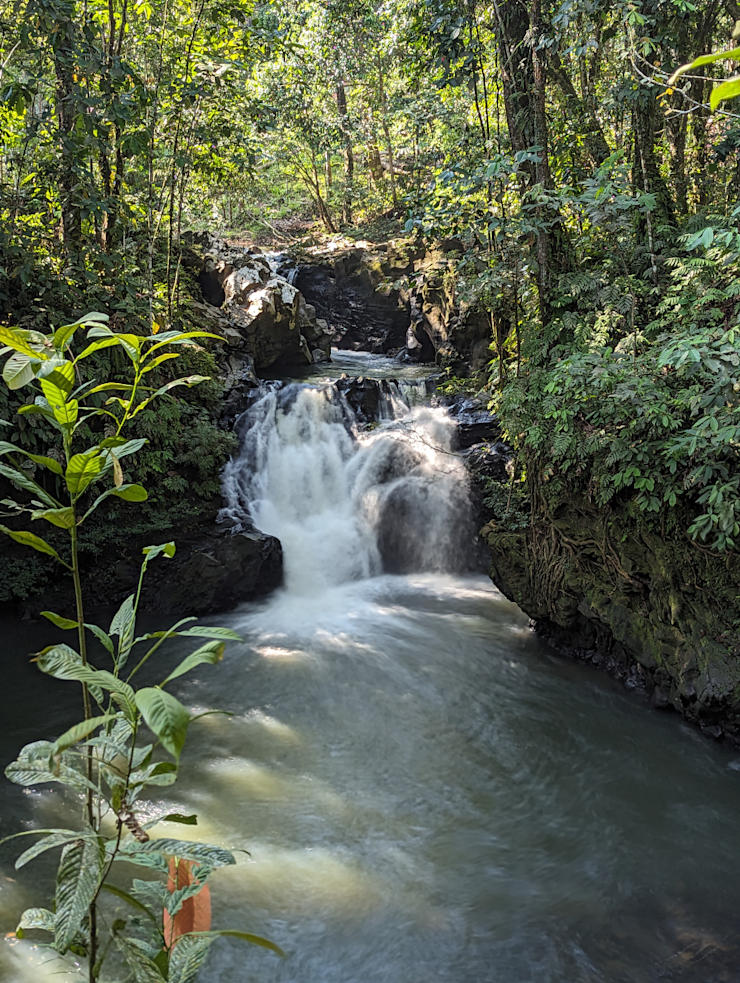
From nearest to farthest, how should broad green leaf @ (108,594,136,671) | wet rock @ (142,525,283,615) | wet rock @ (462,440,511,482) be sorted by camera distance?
1. broad green leaf @ (108,594,136,671)
2. wet rock @ (142,525,283,615)
3. wet rock @ (462,440,511,482)

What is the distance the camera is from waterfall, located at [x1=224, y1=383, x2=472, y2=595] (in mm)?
8648

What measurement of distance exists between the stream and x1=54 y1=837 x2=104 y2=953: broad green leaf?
1741mm

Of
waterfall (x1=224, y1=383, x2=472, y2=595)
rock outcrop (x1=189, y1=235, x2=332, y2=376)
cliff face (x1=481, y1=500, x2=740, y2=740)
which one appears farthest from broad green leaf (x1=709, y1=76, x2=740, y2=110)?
rock outcrop (x1=189, y1=235, x2=332, y2=376)

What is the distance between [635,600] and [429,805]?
2.56 meters

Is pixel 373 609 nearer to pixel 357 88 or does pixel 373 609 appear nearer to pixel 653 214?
pixel 653 214

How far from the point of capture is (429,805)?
13.9 feet

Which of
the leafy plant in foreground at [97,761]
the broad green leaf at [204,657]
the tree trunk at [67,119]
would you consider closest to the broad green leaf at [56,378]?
the leafy plant in foreground at [97,761]

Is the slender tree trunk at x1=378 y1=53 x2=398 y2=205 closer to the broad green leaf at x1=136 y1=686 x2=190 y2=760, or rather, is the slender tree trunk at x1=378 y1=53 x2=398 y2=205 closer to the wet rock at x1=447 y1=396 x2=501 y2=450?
the wet rock at x1=447 y1=396 x2=501 y2=450

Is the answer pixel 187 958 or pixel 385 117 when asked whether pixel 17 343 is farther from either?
pixel 385 117

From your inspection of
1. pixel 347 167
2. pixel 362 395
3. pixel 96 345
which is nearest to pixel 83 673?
pixel 96 345

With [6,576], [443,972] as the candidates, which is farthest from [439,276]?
[443,972]

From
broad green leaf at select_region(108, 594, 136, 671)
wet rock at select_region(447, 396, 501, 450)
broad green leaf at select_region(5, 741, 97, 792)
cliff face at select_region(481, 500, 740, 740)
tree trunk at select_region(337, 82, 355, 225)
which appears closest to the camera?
broad green leaf at select_region(5, 741, 97, 792)

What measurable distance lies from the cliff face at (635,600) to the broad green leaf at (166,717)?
4824 mm

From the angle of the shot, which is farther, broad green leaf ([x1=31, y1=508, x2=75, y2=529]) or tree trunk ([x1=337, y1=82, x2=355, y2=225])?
tree trunk ([x1=337, y1=82, x2=355, y2=225])
